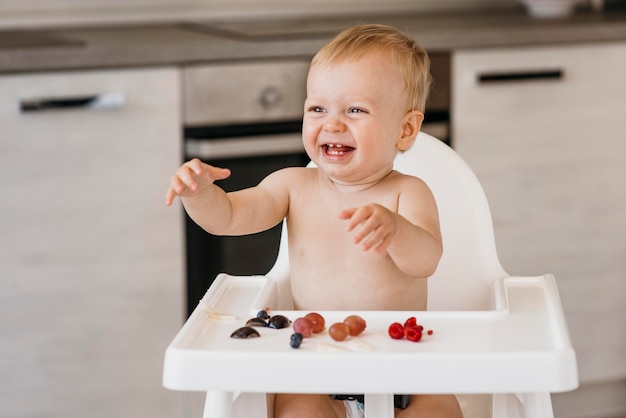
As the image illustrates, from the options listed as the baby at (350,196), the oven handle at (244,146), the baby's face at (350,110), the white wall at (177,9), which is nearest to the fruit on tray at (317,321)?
the baby at (350,196)

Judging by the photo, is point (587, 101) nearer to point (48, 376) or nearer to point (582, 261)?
point (582, 261)

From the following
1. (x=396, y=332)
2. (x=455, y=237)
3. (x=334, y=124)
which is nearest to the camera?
(x=396, y=332)

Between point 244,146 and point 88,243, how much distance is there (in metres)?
0.37

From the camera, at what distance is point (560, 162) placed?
2510 millimetres

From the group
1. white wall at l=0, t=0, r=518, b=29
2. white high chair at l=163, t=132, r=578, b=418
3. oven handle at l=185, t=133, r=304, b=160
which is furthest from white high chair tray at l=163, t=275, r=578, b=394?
→ white wall at l=0, t=0, r=518, b=29

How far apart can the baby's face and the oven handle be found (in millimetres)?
885

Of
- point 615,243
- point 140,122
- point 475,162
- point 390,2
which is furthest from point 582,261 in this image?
point 140,122

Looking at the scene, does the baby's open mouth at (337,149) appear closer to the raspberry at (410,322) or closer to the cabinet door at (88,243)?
the raspberry at (410,322)

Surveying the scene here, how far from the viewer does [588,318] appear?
261cm

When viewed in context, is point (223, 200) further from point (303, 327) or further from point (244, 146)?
point (244, 146)

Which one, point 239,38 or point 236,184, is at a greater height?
point 239,38

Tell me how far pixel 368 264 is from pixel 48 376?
113 cm

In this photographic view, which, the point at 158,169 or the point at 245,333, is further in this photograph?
the point at 158,169

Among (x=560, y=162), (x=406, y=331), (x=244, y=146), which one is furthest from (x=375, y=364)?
(x=560, y=162)
